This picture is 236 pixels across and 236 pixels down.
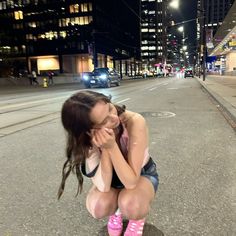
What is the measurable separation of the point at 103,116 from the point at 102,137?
138 mm

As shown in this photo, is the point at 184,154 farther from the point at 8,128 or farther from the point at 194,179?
the point at 8,128

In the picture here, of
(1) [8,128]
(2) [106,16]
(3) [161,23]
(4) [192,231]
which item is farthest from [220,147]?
(3) [161,23]

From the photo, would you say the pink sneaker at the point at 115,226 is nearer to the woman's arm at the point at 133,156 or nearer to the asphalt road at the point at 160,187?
the asphalt road at the point at 160,187

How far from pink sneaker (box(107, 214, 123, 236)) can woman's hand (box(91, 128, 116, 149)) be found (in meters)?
0.90

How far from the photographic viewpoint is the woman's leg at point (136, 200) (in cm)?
239

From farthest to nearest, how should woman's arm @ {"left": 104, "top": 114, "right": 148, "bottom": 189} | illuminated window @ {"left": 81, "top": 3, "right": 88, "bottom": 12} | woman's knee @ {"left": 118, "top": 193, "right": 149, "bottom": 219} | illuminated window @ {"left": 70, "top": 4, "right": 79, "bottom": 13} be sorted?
illuminated window @ {"left": 70, "top": 4, "right": 79, "bottom": 13}
illuminated window @ {"left": 81, "top": 3, "right": 88, "bottom": 12}
woman's knee @ {"left": 118, "top": 193, "right": 149, "bottom": 219}
woman's arm @ {"left": 104, "top": 114, "right": 148, "bottom": 189}

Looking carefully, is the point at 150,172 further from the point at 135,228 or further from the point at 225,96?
the point at 225,96

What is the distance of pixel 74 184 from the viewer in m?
3.95

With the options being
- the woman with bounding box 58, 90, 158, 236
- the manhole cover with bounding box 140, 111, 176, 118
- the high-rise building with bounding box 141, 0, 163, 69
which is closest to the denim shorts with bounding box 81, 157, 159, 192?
the woman with bounding box 58, 90, 158, 236

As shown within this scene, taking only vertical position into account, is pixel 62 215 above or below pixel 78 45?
below

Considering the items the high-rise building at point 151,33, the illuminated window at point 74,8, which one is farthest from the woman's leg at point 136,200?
the high-rise building at point 151,33

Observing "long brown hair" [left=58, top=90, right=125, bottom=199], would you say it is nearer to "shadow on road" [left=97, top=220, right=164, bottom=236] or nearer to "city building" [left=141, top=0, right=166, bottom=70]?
"shadow on road" [left=97, top=220, right=164, bottom=236]

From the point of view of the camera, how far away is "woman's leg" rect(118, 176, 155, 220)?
2395 millimetres

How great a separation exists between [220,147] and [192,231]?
3.22 metres
